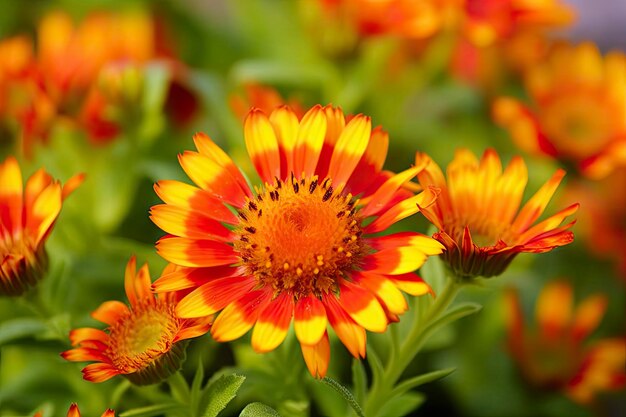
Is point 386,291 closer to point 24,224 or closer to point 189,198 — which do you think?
point 189,198

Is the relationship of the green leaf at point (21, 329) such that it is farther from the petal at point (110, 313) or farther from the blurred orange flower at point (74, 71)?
the blurred orange flower at point (74, 71)

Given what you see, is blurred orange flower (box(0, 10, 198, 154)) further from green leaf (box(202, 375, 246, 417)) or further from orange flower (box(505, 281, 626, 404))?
orange flower (box(505, 281, 626, 404))

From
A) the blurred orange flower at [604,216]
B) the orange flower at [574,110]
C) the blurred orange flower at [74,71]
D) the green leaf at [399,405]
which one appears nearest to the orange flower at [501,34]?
the orange flower at [574,110]

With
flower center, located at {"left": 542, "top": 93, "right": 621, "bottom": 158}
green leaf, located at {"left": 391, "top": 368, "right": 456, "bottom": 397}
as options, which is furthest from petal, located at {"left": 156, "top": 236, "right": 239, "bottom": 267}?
flower center, located at {"left": 542, "top": 93, "right": 621, "bottom": 158}

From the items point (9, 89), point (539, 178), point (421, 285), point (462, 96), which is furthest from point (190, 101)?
point (421, 285)

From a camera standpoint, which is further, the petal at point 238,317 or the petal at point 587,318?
Answer: the petal at point 587,318

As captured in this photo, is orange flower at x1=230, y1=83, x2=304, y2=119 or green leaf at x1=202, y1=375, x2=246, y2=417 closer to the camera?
green leaf at x1=202, y1=375, x2=246, y2=417
